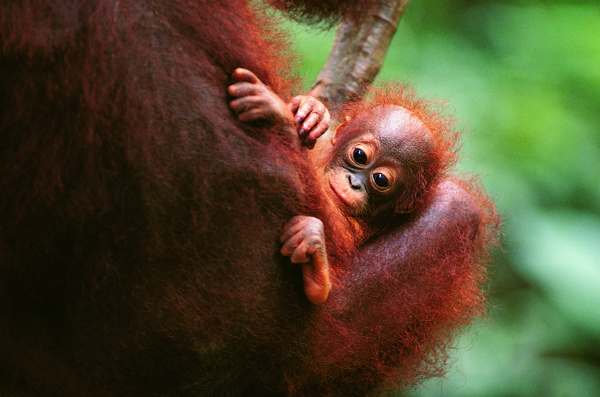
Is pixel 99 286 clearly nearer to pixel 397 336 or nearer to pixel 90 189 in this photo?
pixel 90 189

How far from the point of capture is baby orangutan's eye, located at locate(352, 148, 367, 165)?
2.15 metres

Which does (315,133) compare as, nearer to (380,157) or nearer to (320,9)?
(380,157)

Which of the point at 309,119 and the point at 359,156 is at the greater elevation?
the point at 309,119

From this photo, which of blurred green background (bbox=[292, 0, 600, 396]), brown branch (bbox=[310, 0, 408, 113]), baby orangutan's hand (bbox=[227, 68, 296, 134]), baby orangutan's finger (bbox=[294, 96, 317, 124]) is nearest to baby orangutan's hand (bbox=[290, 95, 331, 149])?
baby orangutan's finger (bbox=[294, 96, 317, 124])

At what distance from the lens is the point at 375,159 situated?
2145 millimetres

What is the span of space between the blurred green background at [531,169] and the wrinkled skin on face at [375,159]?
2.65ft

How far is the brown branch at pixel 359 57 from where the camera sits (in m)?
2.60

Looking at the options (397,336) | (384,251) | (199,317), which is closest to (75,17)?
(199,317)

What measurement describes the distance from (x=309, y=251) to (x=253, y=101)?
37 centimetres

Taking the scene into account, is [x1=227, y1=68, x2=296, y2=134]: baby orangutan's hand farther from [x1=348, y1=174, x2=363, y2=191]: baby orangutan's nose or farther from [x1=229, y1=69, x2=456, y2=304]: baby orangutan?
[x1=348, y1=174, x2=363, y2=191]: baby orangutan's nose

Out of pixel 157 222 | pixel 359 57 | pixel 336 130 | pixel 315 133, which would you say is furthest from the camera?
pixel 359 57

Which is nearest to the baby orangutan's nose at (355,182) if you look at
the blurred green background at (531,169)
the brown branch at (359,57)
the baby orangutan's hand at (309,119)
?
the baby orangutan's hand at (309,119)

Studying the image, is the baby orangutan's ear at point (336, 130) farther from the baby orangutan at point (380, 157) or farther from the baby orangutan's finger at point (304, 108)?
the baby orangutan's finger at point (304, 108)

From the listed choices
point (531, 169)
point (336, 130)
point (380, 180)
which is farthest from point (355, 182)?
point (531, 169)
